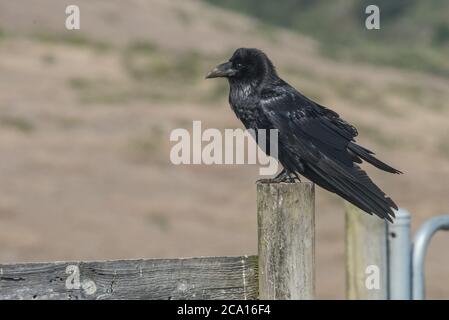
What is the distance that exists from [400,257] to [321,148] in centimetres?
72

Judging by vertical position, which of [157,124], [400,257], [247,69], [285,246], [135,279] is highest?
[157,124]

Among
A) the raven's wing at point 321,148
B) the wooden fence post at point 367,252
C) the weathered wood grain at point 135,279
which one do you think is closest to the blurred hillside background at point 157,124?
the wooden fence post at point 367,252

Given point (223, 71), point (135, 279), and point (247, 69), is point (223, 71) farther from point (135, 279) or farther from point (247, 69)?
point (135, 279)

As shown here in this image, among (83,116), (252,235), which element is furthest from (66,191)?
(83,116)

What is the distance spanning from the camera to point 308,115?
513cm

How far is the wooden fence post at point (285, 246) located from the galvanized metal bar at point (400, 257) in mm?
1517

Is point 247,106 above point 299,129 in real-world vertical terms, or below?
above

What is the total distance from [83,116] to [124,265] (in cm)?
2021

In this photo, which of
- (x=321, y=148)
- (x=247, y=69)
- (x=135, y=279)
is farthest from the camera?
(x=247, y=69)

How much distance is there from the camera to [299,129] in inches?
201

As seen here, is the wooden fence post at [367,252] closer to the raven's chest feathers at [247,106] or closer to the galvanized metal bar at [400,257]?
the galvanized metal bar at [400,257]

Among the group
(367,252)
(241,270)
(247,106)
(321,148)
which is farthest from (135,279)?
(367,252)

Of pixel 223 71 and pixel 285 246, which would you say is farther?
pixel 223 71
